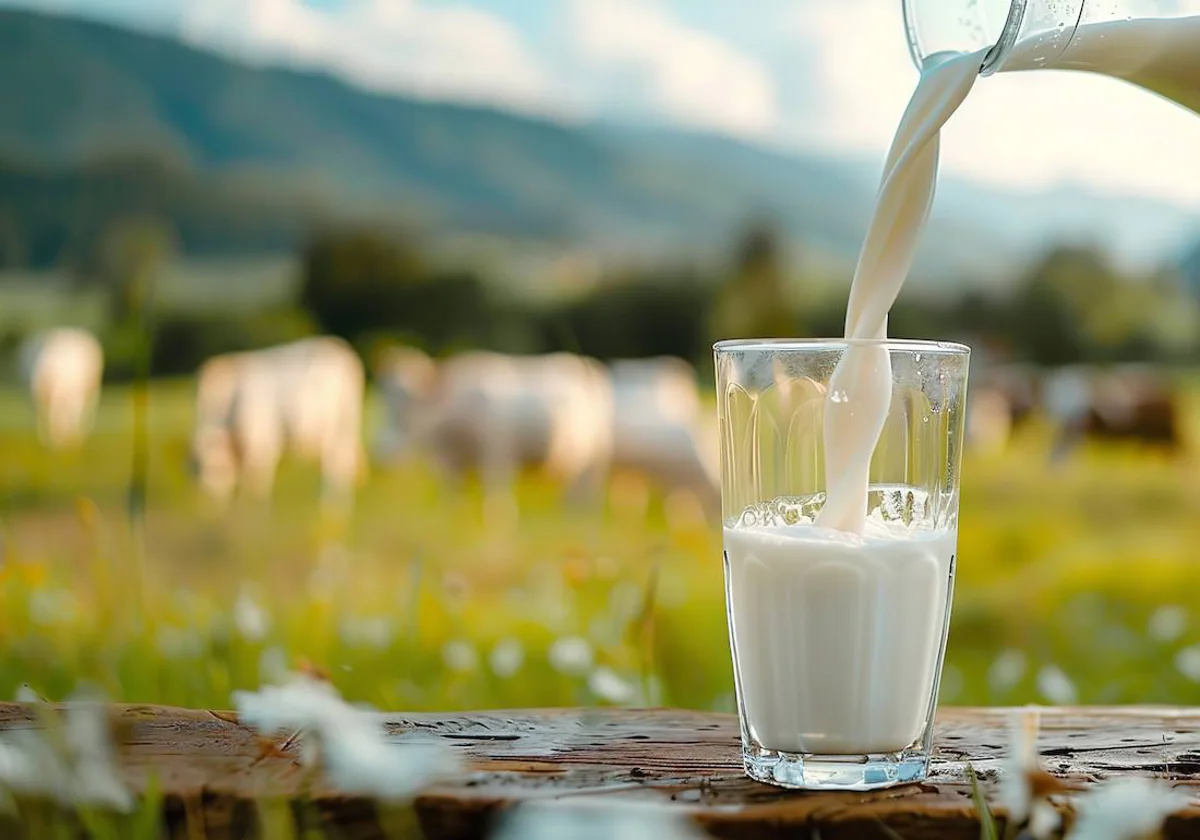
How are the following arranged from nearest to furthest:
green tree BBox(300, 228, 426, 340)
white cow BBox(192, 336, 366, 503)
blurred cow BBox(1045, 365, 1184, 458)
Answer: white cow BBox(192, 336, 366, 503)
blurred cow BBox(1045, 365, 1184, 458)
green tree BBox(300, 228, 426, 340)

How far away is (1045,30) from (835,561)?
349 mm

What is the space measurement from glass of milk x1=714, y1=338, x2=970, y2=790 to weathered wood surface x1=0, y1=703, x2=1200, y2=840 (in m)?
0.03

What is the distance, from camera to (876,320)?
2.39ft

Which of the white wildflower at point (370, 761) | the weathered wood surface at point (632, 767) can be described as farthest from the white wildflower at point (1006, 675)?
the white wildflower at point (370, 761)

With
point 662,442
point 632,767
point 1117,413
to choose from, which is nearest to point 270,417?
point 662,442

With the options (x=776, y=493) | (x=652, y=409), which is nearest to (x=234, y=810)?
(x=776, y=493)

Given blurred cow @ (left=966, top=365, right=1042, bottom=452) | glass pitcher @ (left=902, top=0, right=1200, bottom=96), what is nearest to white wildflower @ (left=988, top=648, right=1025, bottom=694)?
glass pitcher @ (left=902, top=0, right=1200, bottom=96)

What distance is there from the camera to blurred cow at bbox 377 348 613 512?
13.7 feet

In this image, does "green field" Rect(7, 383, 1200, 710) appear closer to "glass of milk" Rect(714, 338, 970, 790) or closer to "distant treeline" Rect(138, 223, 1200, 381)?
"glass of milk" Rect(714, 338, 970, 790)

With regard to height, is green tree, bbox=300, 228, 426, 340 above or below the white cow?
above

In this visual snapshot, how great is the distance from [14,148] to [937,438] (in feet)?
22.2

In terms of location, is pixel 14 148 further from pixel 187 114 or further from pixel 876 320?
pixel 876 320

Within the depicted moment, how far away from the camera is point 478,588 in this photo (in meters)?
3.48

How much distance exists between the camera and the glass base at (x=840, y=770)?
70 centimetres
